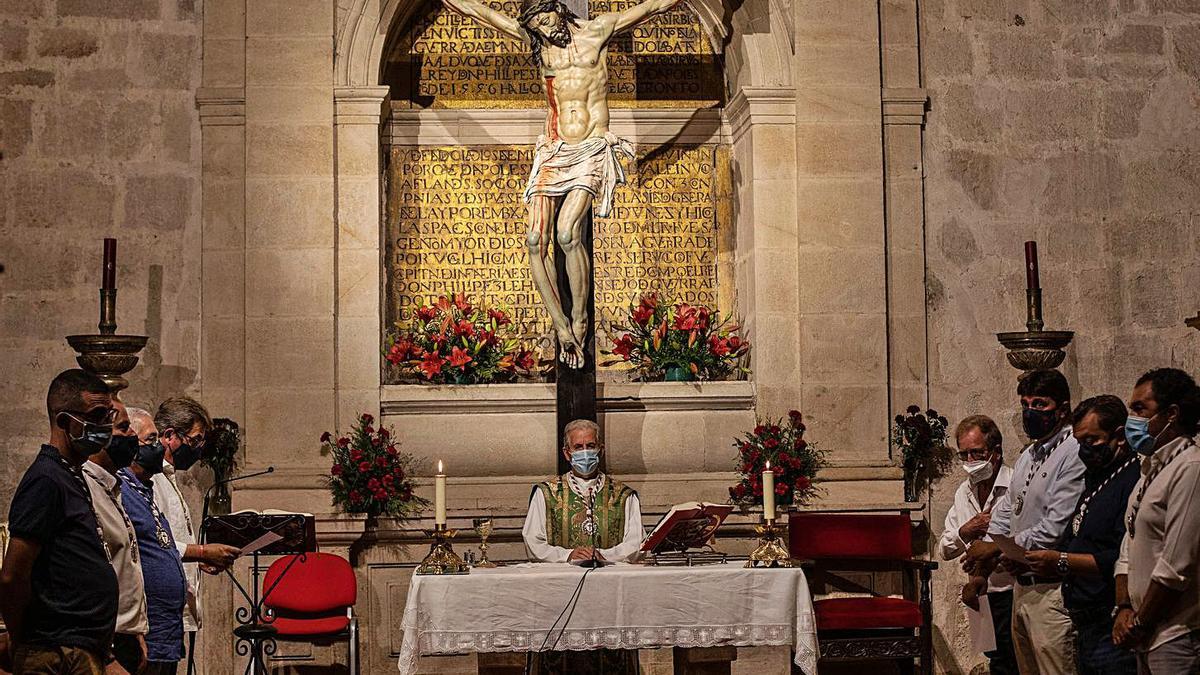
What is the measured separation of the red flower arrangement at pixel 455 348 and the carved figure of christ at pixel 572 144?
0.75 meters

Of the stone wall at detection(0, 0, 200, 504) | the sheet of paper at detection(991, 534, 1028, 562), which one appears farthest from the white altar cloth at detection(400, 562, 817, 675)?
the stone wall at detection(0, 0, 200, 504)

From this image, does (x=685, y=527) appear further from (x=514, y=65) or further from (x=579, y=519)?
(x=514, y=65)

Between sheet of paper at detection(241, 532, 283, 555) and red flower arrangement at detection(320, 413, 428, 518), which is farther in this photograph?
red flower arrangement at detection(320, 413, 428, 518)

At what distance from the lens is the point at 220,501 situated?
9.08 metres

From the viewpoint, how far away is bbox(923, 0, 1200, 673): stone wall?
32.1 feet

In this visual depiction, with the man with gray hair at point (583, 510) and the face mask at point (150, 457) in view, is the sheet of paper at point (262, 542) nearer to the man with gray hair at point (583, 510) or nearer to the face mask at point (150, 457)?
the face mask at point (150, 457)

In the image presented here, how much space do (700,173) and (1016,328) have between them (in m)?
2.37

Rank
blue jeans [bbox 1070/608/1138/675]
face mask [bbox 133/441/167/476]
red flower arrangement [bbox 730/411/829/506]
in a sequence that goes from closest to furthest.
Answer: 1. blue jeans [bbox 1070/608/1138/675]
2. face mask [bbox 133/441/167/476]
3. red flower arrangement [bbox 730/411/829/506]

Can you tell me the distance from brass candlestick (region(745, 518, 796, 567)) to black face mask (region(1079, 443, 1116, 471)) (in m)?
1.77

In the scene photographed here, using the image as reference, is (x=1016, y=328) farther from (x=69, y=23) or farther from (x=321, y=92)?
(x=69, y=23)

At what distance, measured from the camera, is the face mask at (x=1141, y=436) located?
5.32 meters

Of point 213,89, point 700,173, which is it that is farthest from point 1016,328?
point 213,89

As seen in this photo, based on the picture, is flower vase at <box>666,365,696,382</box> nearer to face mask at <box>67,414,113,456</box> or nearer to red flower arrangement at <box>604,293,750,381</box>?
red flower arrangement at <box>604,293,750,381</box>

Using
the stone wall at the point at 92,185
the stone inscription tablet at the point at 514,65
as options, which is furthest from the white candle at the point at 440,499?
the stone inscription tablet at the point at 514,65
